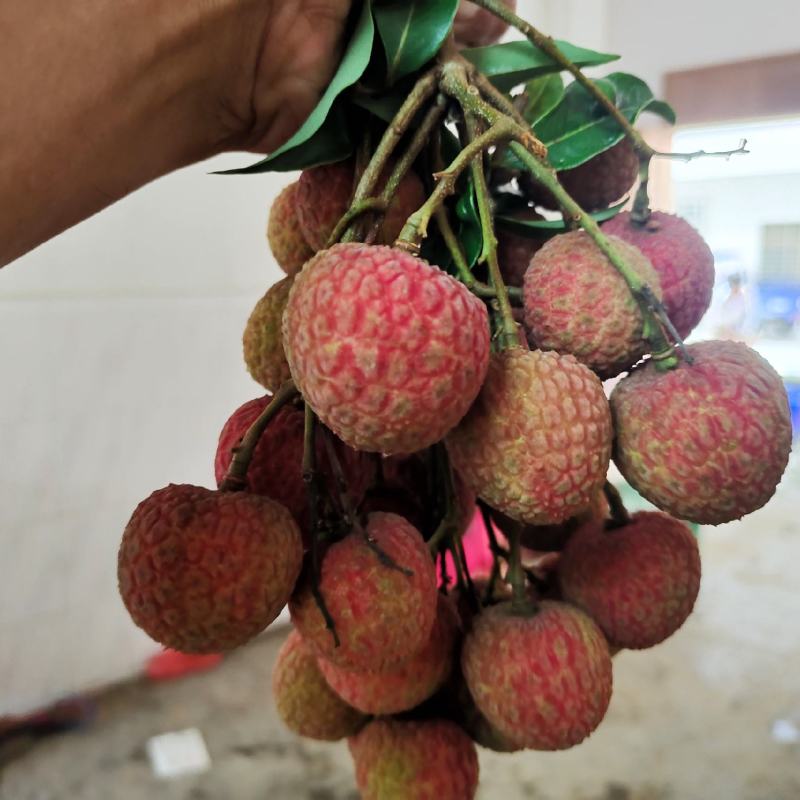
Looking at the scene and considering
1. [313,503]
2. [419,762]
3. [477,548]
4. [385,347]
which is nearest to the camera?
[385,347]

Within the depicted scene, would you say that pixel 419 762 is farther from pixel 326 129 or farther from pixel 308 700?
pixel 326 129

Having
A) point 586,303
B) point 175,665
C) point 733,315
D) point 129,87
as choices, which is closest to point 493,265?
point 586,303

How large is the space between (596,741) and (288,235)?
710 mm

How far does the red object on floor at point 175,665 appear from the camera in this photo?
1.03 metres

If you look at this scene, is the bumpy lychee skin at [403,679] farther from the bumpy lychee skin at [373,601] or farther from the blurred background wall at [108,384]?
the blurred background wall at [108,384]

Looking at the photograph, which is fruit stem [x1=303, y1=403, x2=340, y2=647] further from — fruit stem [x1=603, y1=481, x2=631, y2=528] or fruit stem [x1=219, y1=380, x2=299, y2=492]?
fruit stem [x1=603, y1=481, x2=631, y2=528]

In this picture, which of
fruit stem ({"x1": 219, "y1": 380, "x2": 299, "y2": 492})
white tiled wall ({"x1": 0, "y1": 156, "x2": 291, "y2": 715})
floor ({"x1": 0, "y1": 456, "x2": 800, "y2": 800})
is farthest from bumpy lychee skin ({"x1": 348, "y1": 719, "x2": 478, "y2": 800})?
white tiled wall ({"x1": 0, "y1": 156, "x2": 291, "y2": 715})

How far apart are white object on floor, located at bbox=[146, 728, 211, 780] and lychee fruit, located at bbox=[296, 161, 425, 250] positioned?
690mm

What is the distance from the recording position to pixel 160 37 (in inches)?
18.3

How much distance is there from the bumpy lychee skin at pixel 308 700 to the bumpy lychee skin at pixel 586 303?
0.31 meters

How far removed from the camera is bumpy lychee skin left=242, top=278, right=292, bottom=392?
493 millimetres

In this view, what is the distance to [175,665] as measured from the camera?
104 centimetres

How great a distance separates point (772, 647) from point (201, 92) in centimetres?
97

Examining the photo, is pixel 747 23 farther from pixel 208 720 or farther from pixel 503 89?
pixel 208 720
